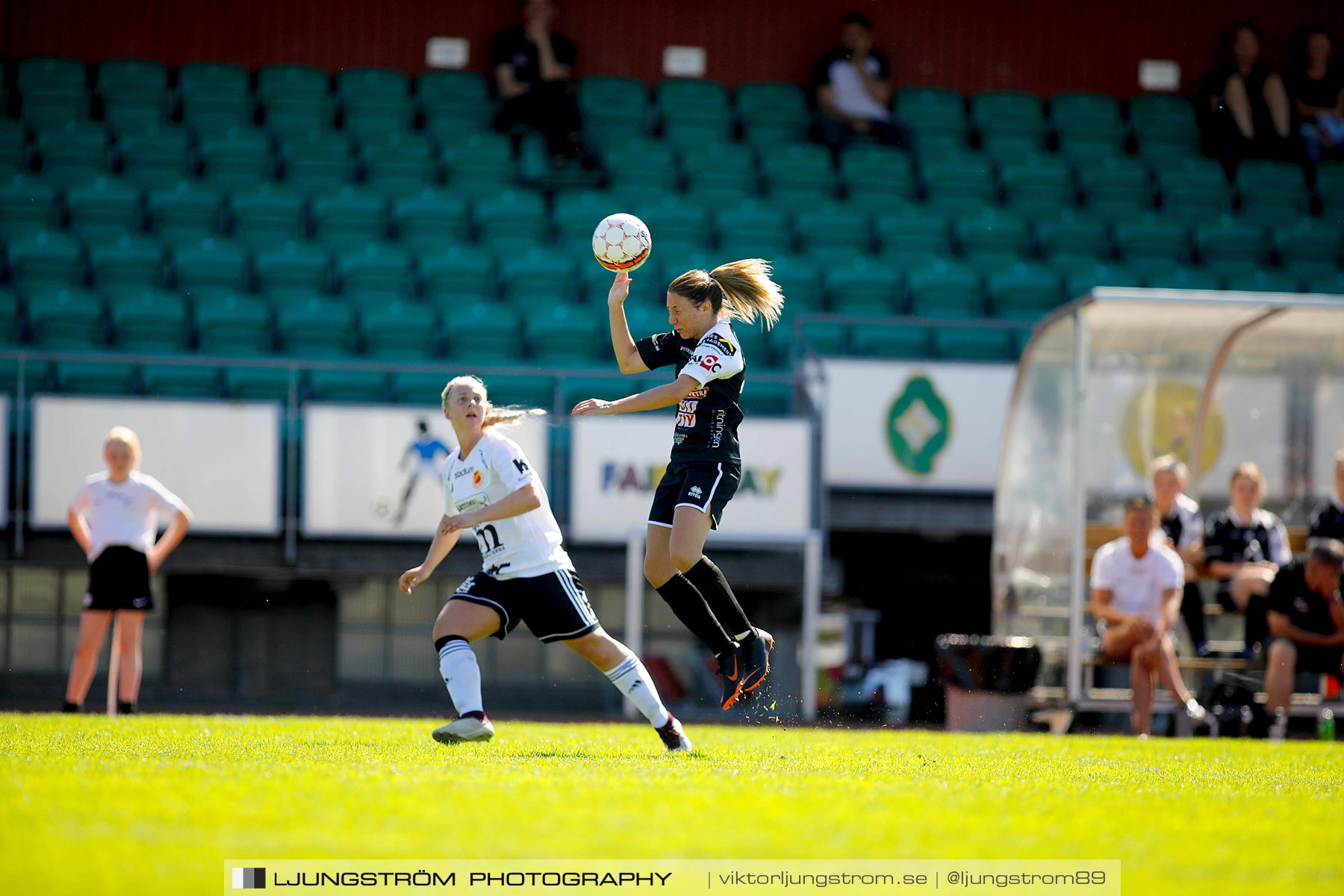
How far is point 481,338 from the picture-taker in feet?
44.9

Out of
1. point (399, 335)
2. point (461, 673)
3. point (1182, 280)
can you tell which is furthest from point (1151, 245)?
point (461, 673)

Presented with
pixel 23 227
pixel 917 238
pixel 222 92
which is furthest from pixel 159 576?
pixel 917 238

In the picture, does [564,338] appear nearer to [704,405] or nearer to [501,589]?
[704,405]

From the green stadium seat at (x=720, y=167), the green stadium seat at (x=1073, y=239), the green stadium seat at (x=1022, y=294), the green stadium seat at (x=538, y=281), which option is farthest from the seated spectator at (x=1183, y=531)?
the green stadium seat at (x=720, y=167)

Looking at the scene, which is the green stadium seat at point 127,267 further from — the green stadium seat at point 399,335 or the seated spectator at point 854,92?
the seated spectator at point 854,92

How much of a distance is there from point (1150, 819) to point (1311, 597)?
6395mm

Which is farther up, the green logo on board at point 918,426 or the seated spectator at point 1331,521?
the green logo on board at point 918,426

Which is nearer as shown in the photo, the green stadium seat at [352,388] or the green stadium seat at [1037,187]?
the green stadium seat at [352,388]

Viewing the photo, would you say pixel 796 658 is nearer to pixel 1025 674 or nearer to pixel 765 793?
pixel 1025 674

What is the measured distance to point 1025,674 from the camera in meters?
10.6

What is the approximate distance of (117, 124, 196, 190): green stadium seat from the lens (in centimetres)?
1569

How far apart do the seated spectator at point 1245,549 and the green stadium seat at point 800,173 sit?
6.79m

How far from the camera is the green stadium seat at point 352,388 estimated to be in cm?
1263

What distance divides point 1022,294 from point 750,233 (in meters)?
2.87
